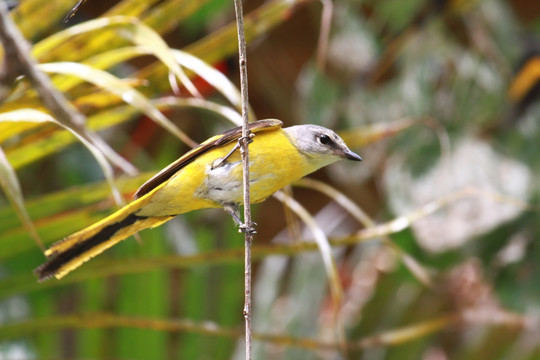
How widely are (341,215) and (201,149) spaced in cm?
207

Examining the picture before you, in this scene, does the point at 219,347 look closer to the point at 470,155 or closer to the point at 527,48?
the point at 470,155

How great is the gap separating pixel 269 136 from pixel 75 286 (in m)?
1.46

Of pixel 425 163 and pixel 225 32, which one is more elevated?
pixel 425 163

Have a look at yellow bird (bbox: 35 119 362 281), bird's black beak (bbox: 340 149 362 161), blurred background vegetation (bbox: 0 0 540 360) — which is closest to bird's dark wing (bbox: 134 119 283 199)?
yellow bird (bbox: 35 119 362 281)

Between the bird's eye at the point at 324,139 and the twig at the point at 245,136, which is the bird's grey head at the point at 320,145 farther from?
the twig at the point at 245,136

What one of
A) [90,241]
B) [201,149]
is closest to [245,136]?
[201,149]

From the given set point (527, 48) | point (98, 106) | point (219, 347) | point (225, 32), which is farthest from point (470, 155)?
point (98, 106)

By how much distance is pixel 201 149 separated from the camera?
89 cm

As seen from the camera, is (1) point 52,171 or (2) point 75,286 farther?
(1) point 52,171

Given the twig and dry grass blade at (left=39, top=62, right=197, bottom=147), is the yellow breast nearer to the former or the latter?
dry grass blade at (left=39, top=62, right=197, bottom=147)

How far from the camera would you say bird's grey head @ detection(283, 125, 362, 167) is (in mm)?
992

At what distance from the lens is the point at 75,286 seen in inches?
92.5

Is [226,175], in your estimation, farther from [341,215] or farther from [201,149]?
[341,215]

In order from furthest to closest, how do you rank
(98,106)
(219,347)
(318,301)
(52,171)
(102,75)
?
(52,171)
(318,301)
(219,347)
(98,106)
(102,75)
